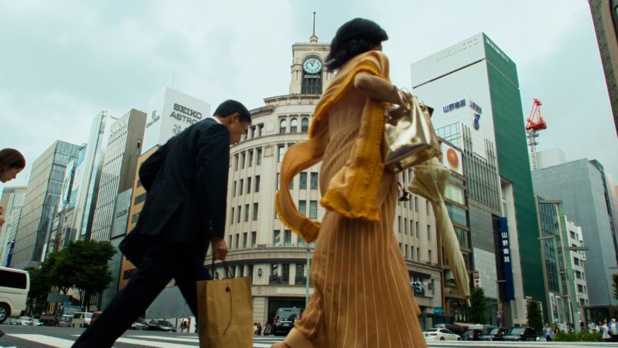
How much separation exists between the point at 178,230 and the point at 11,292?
18.8 metres

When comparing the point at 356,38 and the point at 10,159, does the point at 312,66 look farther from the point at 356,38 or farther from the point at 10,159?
the point at 356,38

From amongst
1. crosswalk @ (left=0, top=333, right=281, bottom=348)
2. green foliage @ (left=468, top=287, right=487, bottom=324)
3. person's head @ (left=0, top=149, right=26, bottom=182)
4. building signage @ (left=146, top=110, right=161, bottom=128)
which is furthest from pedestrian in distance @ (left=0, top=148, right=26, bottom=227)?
building signage @ (left=146, top=110, right=161, bottom=128)

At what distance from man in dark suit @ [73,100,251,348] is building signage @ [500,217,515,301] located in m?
57.8

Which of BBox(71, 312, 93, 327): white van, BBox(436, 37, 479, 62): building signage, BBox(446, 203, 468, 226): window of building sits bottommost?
BBox(71, 312, 93, 327): white van

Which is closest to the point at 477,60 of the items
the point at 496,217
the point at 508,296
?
the point at 496,217

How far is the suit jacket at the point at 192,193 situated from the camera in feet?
7.84

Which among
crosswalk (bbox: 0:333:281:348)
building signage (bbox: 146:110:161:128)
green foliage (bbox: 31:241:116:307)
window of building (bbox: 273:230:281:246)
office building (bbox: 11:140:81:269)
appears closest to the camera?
crosswalk (bbox: 0:333:281:348)

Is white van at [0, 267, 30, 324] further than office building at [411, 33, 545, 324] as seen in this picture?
No

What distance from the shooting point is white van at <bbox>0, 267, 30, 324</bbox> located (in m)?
16.6

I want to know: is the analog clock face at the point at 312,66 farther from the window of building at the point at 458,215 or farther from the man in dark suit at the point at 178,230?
the man in dark suit at the point at 178,230

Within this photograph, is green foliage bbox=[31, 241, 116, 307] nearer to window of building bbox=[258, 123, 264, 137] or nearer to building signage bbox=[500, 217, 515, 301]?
window of building bbox=[258, 123, 264, 137]

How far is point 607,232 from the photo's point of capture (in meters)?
85.1

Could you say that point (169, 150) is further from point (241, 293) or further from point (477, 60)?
point (477, 60)

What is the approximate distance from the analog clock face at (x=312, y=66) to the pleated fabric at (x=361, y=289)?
49089 millimetres
